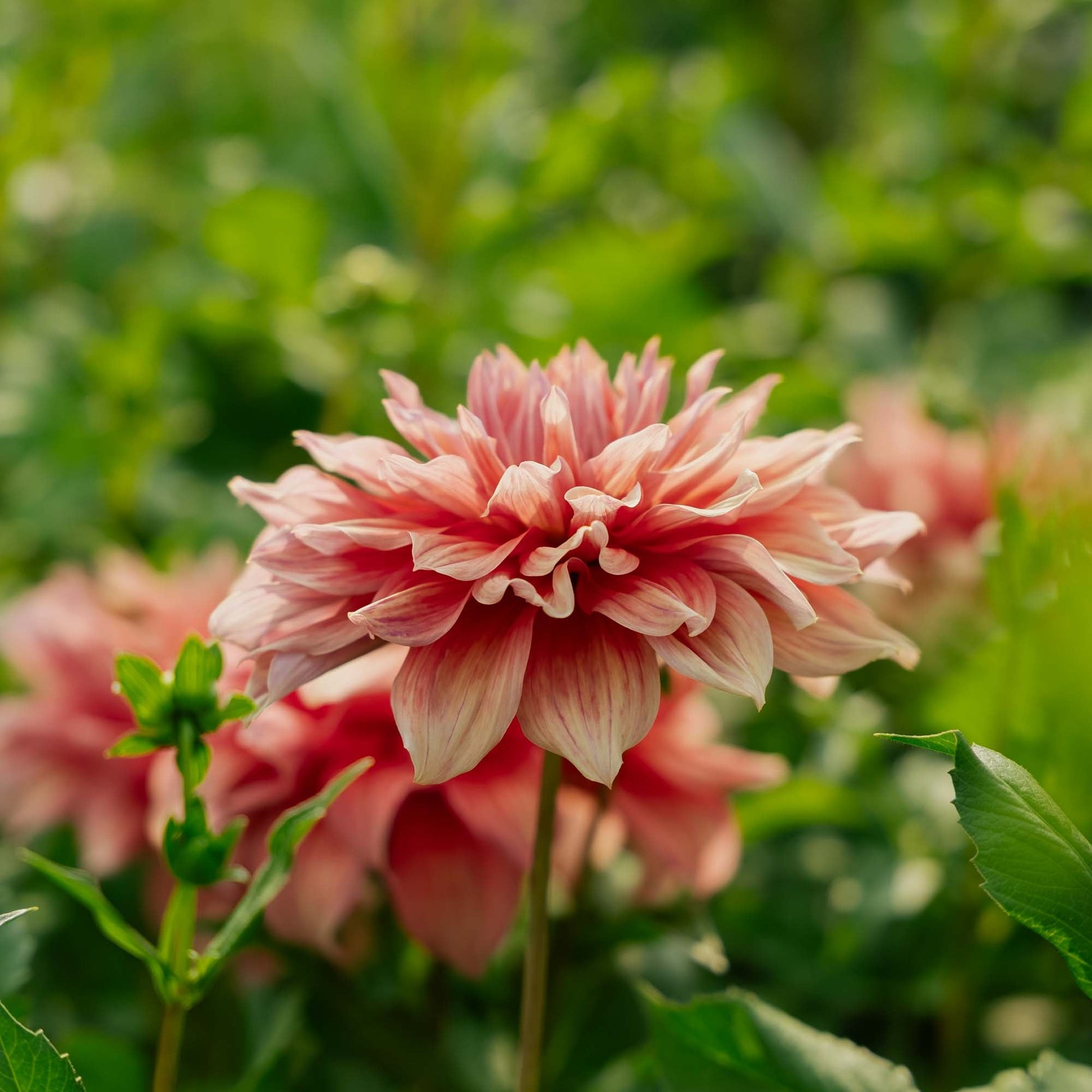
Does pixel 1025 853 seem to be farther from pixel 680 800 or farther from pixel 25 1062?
pixel 25 1062

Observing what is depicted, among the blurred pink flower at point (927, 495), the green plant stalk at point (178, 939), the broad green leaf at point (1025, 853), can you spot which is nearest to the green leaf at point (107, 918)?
the green plant stalk at point (178, 939)

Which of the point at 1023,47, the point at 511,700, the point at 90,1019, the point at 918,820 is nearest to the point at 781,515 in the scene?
the point at 511,700

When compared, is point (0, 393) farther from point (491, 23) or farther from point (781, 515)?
point (781, 515)

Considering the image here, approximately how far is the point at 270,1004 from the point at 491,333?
0.50 metres

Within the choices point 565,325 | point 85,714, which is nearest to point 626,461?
point 85,714

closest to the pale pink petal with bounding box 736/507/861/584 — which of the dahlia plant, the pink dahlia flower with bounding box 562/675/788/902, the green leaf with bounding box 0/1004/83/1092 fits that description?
the dahlia plant

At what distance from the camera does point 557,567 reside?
1.06 feet

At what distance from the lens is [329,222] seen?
1.04 metres

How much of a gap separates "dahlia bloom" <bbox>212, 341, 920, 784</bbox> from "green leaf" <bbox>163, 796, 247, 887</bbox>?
0.12 ft

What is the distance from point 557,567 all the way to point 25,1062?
19 centimetres

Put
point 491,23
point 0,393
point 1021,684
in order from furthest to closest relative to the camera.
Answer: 1. point 491,23
2. point 0,393
3. point 1021,684

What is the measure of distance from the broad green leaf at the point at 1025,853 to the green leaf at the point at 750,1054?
0.29 feet

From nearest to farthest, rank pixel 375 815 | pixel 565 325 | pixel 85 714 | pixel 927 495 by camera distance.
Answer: pixel 375 815 → pixel 85 714 → pixel 927 495 → pixel 565 325

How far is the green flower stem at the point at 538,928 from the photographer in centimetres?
33
